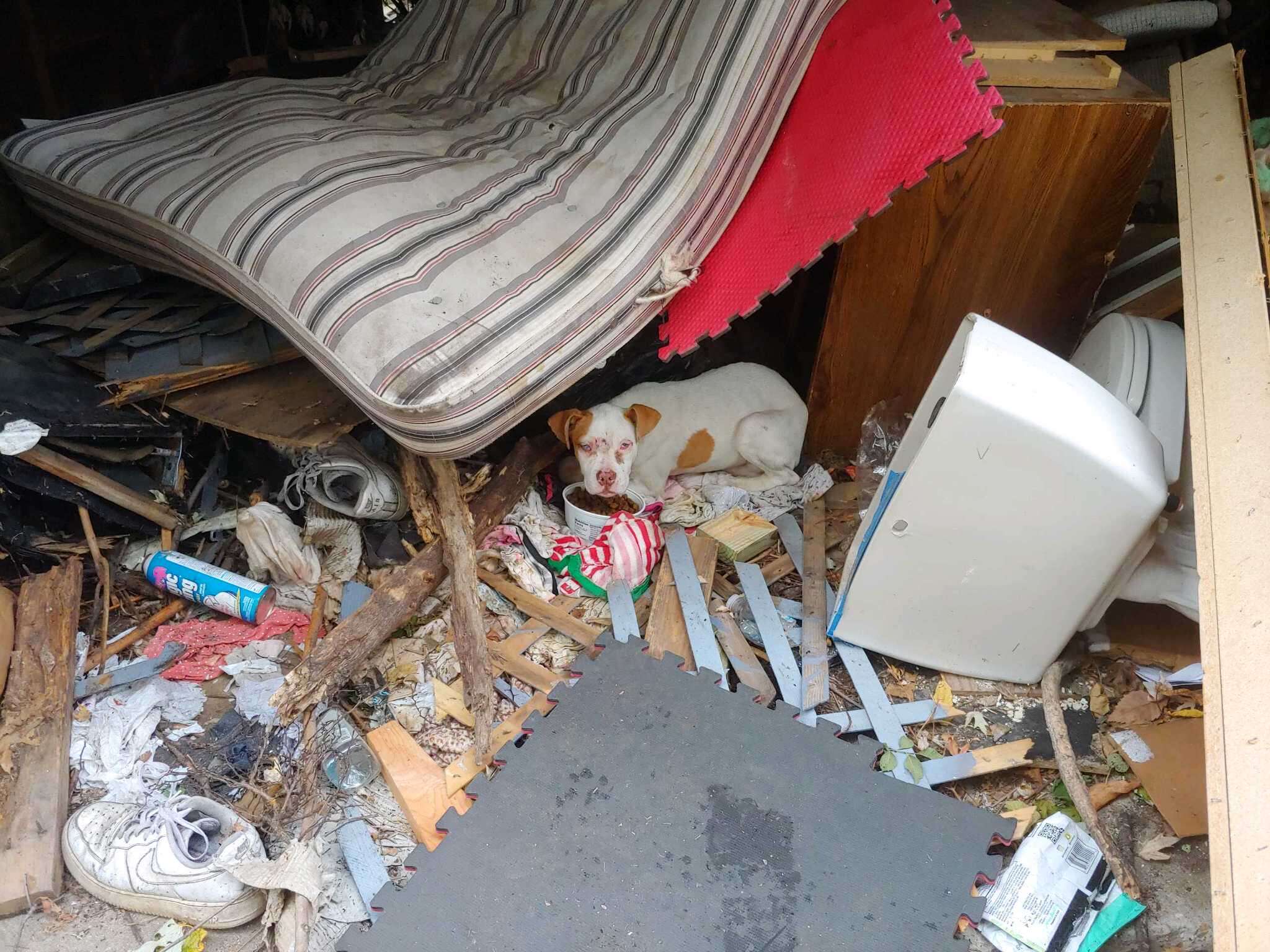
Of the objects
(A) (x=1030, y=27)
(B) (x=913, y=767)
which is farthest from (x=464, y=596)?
(A) (x=1030, y=27)

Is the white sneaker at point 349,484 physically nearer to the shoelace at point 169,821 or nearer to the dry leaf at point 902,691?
the shoelace at point 169,821

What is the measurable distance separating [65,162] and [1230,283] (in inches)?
119

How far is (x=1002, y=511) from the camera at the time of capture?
1.82m

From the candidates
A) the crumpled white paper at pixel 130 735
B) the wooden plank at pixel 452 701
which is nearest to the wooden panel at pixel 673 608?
the wooden plank at pixel 452 701

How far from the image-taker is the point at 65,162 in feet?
8.08

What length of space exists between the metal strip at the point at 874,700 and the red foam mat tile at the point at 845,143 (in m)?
0.87

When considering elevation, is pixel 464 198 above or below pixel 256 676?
above

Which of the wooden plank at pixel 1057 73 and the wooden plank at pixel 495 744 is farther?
the wooden plank at pixel 1057 73

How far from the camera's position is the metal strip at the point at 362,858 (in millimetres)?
1732

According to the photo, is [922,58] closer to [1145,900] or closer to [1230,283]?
[1230,283]

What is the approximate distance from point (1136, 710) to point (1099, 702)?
0.08m

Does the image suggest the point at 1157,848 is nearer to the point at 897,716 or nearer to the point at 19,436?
the point at 897,716

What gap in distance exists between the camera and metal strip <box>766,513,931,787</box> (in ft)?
6.47

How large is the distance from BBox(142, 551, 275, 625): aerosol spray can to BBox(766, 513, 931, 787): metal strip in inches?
52.4
